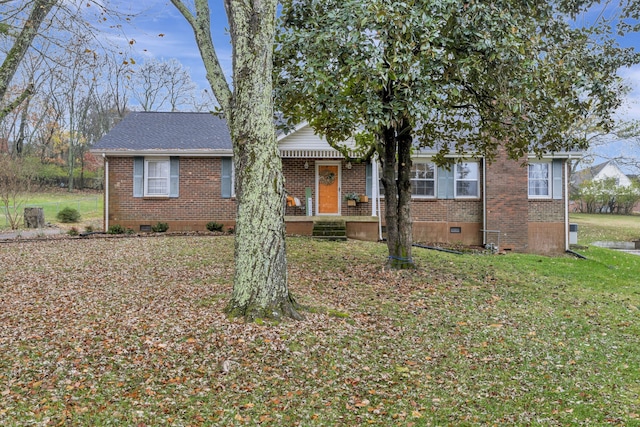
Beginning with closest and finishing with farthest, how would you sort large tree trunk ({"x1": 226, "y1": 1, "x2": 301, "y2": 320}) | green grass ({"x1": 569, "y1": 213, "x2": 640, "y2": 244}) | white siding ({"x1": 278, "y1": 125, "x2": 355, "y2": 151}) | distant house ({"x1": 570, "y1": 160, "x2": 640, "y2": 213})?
large tree trunk ({"x1": 226, "y1": 1, "x2": 301, "y2": 320})
white siding ({"x1": 278, "y1": 125, "x2": 355, "y2": 151})
green grass ({"x1": 569, "y1": 213, "x2": 640, "y2": 244})
distant house ({"x1": 570, "y1": 160, "x2": 640, "y2": 213})

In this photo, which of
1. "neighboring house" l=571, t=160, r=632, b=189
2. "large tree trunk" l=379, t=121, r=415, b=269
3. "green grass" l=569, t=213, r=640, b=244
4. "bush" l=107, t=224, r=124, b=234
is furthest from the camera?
"neighboring house" l=571, t=160, r=632, b=189

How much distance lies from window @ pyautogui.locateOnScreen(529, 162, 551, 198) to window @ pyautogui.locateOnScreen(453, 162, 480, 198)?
1.96 m

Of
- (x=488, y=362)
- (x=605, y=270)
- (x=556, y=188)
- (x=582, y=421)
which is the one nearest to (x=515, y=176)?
(x=556, y=188)

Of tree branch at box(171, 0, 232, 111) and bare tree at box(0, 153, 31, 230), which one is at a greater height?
tree branch at box(171, 0, 232, 111)

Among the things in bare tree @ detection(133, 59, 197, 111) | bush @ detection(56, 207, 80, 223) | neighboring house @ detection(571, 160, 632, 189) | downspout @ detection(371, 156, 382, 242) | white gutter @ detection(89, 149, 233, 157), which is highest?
bare tree @ detection(133, 59, 197, 111)

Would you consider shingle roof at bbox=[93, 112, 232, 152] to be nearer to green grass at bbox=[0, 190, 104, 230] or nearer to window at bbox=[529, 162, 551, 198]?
green grass at bbox=[0, 190, 104, 230]

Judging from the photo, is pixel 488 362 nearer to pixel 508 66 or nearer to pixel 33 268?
pixel 508 66

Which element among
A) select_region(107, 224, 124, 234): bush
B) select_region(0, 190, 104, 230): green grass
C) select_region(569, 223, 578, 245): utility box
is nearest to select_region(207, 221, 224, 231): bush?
select_region(107, 224, 124, 234): bush

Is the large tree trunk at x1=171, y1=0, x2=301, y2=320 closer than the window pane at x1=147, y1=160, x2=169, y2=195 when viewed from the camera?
Yes

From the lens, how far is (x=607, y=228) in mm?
29625

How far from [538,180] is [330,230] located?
7.76 metres

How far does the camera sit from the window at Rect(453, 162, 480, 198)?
16.8m

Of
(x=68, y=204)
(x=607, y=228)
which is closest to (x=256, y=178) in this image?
(x=68, y=204)

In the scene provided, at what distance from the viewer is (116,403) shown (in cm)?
412
